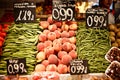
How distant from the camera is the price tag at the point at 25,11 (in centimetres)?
301

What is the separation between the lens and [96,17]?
9.98ft

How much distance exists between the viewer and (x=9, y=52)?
3057mm

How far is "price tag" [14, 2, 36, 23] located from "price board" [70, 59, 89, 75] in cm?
72

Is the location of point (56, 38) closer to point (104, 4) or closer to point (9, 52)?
point (9, 52)

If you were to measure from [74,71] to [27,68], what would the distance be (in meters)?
0.54

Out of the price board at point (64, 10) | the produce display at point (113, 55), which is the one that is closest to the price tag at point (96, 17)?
the price board at point (64, 10)

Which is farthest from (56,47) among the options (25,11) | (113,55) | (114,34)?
(114,34)

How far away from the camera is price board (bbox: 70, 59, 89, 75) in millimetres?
2688

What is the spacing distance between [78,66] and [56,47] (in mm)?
491

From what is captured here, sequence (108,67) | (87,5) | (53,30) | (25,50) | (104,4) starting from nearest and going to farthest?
(108,67) < (25,50) < (53,30) < (104,4) < (87,5)

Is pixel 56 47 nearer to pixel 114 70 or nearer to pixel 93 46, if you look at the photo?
pixel 93 46

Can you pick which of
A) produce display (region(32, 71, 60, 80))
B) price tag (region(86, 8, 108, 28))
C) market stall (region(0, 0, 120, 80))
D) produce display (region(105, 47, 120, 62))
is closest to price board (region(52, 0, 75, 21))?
market stall (region(0, 0, 120, 80))

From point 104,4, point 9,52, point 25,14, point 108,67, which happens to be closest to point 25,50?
point 9,52

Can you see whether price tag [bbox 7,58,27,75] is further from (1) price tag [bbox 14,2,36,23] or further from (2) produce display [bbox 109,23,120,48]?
(2) produce display [bbox 109,23,120,48]
